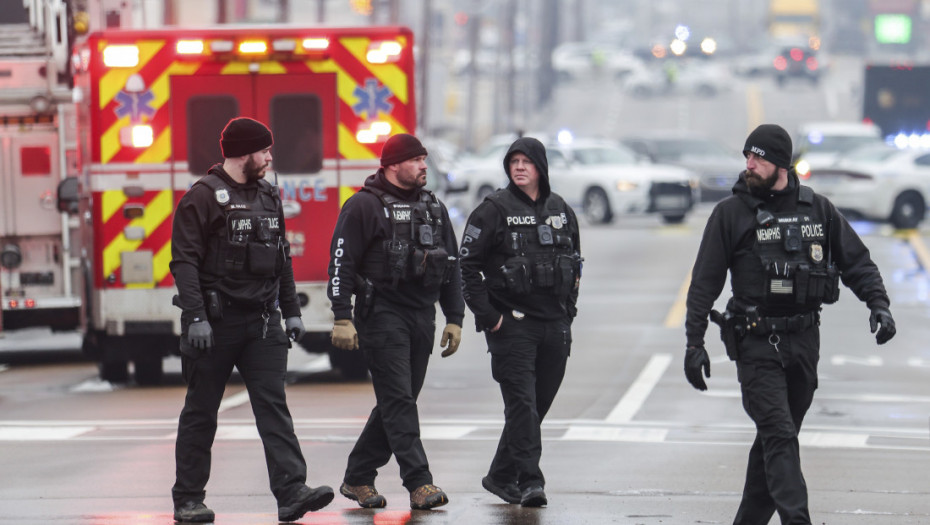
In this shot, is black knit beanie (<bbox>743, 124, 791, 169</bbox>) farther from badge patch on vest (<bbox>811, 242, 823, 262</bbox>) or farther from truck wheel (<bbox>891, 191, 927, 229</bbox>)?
truck wheel (<bbox>891, 191, 927, 229</bbox>)

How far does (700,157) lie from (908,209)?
22.6ft

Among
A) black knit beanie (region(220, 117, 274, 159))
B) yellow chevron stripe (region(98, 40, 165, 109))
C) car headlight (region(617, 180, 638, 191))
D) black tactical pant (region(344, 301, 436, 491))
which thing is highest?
yellow chevron stripe (region(98, 40, 165, 109))

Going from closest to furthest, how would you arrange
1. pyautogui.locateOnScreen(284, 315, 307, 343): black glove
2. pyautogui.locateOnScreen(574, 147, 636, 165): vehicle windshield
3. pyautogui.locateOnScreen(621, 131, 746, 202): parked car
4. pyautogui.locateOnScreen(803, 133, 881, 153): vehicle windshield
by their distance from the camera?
pyautogui.locateOnScreen(284, 315, 307, 343): black glove < pyautogui.locateOnScreen(574, 147, 636, 165): vehicle windshield < pyautogui.locateOnScreen(621, 131, 746, 202): parked car < pyautogui.locateOnScreen(803, 133, 881, 153): vehicle windshield

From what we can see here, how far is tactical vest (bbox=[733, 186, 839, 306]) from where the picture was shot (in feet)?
24.1

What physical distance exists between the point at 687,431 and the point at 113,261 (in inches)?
181

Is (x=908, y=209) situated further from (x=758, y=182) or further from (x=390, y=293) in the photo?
(x=758, y=182)

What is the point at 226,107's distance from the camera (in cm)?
1344

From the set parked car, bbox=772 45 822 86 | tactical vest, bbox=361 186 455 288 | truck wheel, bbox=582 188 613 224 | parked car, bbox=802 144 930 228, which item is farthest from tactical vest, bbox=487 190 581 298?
parked car, bbox=772 45 822 86

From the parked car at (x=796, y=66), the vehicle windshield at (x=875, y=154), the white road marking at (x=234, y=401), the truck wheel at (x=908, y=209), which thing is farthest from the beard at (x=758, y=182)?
the parked car at (x=796, y=66)

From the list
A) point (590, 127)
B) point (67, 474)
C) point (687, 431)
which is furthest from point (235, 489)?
point (590, 127)

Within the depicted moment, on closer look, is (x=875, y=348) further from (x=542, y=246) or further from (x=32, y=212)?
(x=542, y=246)

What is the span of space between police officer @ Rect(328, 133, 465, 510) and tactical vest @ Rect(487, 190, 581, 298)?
0.31m

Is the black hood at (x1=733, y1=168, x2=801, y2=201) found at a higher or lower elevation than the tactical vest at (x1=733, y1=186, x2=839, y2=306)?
higher

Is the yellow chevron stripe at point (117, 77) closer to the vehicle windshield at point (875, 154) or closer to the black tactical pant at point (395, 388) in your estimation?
the black tactical pant at point (395, 388)
